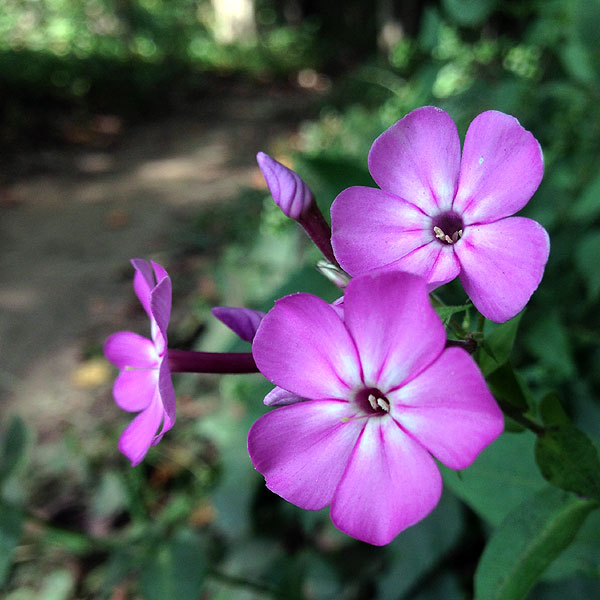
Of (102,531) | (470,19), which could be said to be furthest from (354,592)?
(470,19)

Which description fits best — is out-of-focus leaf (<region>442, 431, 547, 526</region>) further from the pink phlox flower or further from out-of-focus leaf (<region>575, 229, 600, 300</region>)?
the pink phlox flower

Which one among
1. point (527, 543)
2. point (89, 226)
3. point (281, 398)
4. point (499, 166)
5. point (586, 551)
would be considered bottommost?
point (89, 226)

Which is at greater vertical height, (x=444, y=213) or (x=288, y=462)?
(x=444, y=213)

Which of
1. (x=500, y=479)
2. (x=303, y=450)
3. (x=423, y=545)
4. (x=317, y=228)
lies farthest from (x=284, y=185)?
(x=423, y=545)

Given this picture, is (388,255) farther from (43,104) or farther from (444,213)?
(43,104)

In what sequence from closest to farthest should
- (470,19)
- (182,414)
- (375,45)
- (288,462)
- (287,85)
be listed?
(288,462) → (470,19) → (182,414) → (287,85) → (375,45)

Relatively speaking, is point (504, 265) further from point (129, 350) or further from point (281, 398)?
point (129, 350)

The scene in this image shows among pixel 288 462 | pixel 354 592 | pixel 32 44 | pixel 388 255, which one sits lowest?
pixel 32 44
